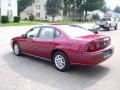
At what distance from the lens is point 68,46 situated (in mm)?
6523

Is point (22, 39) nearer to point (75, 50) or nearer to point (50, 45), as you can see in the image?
point (50, 45)

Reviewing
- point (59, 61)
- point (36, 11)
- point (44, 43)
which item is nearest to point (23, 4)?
point (36, 11)

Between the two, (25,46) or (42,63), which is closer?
(42,63)

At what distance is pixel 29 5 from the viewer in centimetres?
7912

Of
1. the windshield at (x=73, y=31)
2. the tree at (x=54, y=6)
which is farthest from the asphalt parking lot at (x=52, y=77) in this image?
the tree at (x=54, y=6)

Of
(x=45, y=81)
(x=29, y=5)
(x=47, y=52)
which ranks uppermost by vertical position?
(x=29, y=5)

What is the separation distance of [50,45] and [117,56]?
3.44m

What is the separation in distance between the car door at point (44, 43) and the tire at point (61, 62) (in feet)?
1.03

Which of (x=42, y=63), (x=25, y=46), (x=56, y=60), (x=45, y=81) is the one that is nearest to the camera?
(x=45, y=81)

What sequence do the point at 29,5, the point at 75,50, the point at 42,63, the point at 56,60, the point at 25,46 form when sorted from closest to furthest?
the point at 75,50 → the point at 56,60 → the point at 42,63 → the point at 25,46 → the point at 29,5

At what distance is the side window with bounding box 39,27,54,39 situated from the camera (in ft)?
23.9

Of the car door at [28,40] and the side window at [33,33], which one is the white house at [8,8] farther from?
the side window at [33,33]

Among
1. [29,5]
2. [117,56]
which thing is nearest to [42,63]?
[117,56]

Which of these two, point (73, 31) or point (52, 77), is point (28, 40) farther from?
point (52, 77)
